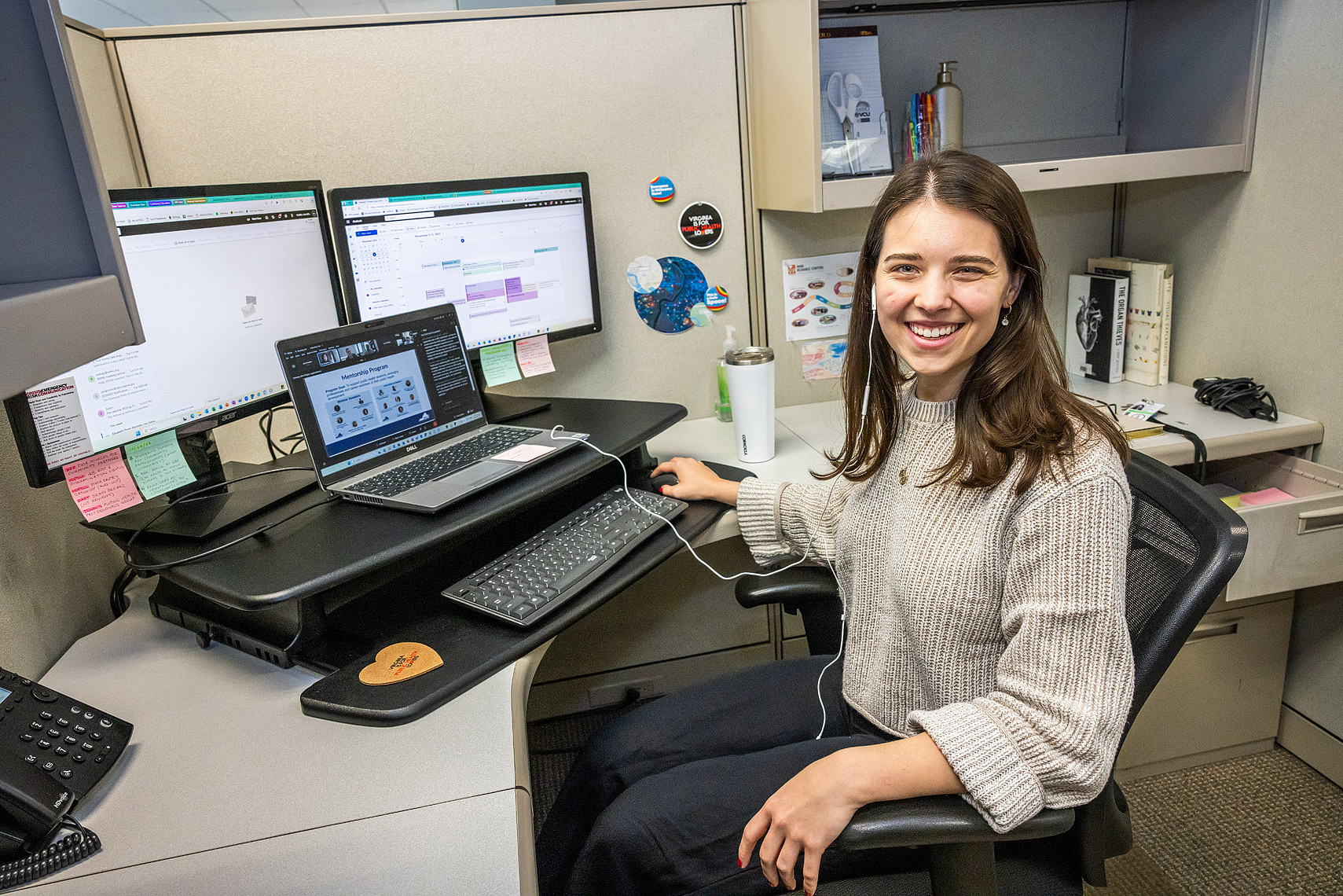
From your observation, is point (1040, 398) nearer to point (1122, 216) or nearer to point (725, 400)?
point (725, 400)

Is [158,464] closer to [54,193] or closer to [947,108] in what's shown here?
[54,193]

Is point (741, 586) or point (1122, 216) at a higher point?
point (1122, 216)

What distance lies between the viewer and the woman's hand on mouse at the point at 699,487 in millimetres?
1280

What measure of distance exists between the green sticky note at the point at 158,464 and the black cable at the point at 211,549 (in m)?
0.03

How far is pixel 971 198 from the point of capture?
0.85 m

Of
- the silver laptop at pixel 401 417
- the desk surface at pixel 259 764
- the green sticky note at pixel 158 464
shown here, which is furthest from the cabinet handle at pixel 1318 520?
the green sticky note at pixel 158 464

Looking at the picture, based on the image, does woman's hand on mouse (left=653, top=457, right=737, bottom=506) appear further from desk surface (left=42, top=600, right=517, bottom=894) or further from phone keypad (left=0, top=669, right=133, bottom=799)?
phone keypad (left=0, top=669, right=133, bottom=799)

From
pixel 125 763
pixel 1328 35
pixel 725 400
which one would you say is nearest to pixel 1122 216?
pixel 1328 35

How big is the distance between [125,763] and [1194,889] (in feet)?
5.10

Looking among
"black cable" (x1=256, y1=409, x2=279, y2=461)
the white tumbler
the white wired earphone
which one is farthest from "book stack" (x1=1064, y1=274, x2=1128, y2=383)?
"black cable" (x1=256, y1=409, x2=279, y2=461)

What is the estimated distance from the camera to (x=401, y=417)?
1.21 meters

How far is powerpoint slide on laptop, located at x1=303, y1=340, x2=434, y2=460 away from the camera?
3.63 ft

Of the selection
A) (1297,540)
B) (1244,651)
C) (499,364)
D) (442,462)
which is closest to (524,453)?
(442,462)

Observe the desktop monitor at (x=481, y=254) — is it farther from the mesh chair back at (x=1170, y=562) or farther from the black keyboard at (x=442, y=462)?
the mesh chair back at (x=1170, y=562)
